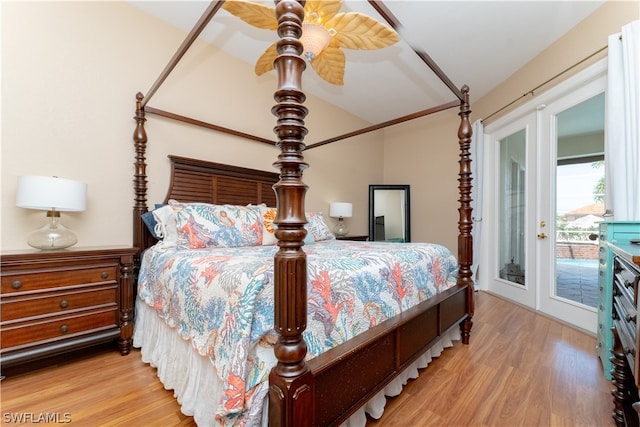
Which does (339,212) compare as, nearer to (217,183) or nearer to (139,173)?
(217,183)

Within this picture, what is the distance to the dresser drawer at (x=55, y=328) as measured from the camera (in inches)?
62.5

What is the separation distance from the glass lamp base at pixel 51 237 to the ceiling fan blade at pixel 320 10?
7.01 feet

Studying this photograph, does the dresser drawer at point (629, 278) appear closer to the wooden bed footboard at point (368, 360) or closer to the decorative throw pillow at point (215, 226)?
the wooden bed footboard at point (368, 360)

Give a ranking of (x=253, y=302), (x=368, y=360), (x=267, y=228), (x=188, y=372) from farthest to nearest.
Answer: (x=267, y=228)
(x=188, y=372)
(x=368, y=360)
(x=253, y=302)

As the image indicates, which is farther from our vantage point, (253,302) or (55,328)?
(55,328)

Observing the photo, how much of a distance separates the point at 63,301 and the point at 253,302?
5.17 feet

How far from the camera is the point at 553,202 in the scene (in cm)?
287

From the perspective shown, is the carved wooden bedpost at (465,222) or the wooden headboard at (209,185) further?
the wooden headboard at (209,185)

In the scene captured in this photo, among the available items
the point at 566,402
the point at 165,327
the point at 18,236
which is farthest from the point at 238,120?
the point at 566,402

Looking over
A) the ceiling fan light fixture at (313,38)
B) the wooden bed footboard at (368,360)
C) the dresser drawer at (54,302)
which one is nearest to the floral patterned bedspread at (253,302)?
the wooden bed footboard at (368,360)

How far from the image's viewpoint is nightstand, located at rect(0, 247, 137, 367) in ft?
5.21

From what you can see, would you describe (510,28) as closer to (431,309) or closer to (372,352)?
(431,309)

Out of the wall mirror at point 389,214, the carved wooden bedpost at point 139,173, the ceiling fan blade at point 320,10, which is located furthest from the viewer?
the wall mirror at point 389,214

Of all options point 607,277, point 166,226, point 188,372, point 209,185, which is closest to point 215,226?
point 166,226
